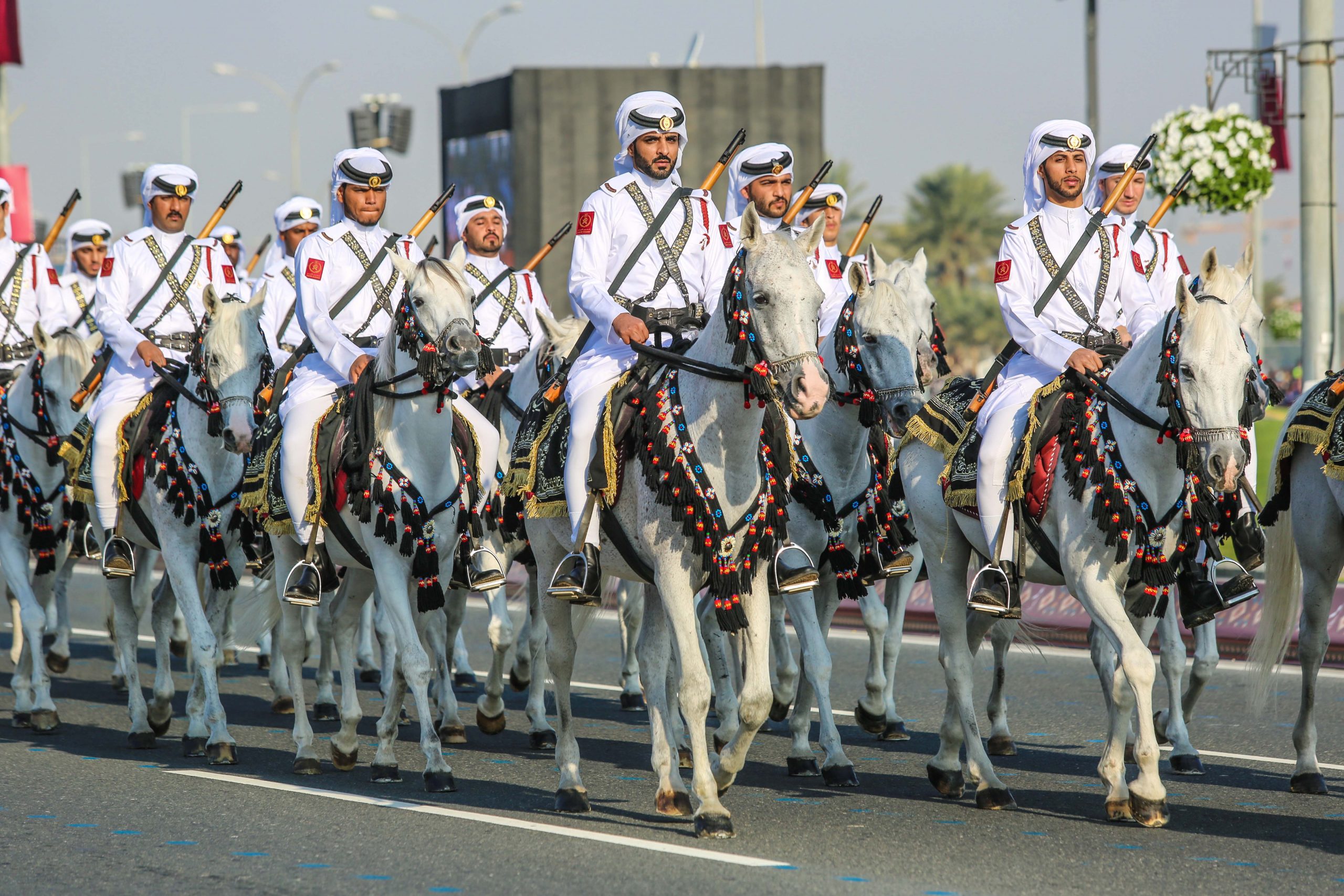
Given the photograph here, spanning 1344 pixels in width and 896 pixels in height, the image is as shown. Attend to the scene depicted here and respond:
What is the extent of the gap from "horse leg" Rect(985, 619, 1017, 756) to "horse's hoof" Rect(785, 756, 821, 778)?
1209 millimetres

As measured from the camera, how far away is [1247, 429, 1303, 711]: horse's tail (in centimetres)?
960

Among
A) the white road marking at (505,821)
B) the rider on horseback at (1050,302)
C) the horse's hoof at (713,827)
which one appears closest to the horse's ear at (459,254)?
the white road marking at (505,821)

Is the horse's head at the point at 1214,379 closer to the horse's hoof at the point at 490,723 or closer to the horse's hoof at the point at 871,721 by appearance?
the horse's hoof at the point at 871,721

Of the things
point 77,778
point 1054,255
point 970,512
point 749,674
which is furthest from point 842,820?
point 77,778

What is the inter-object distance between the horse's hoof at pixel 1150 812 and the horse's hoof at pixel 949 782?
115 cm

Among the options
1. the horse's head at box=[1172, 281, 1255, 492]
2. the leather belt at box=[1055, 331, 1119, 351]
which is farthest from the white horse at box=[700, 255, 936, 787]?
the horse's head at box=[1172, 281, 1255, 492]

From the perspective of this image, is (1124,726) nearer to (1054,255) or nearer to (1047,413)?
(1047,413)

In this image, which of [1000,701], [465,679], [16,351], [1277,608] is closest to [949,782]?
[1000,701]

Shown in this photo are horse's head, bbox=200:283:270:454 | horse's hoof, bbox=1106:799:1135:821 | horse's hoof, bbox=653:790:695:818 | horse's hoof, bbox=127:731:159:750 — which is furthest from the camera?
horse's hoof, bbox=127:731:159:750

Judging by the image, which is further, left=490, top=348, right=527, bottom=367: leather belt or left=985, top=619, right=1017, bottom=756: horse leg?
left=490, top=348, right=527, bottom=367: leather belt

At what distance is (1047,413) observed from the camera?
8.34 meters

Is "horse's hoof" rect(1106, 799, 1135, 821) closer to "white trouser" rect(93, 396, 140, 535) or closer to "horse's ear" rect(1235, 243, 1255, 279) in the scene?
"horse's ear" rect(1235, 243, 1255, 279)

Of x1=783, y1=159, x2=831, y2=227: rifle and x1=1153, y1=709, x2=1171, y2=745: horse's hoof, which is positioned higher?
x1=783, y1=159, x2=831, y2=227: rifle

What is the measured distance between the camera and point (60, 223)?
1475 cm
